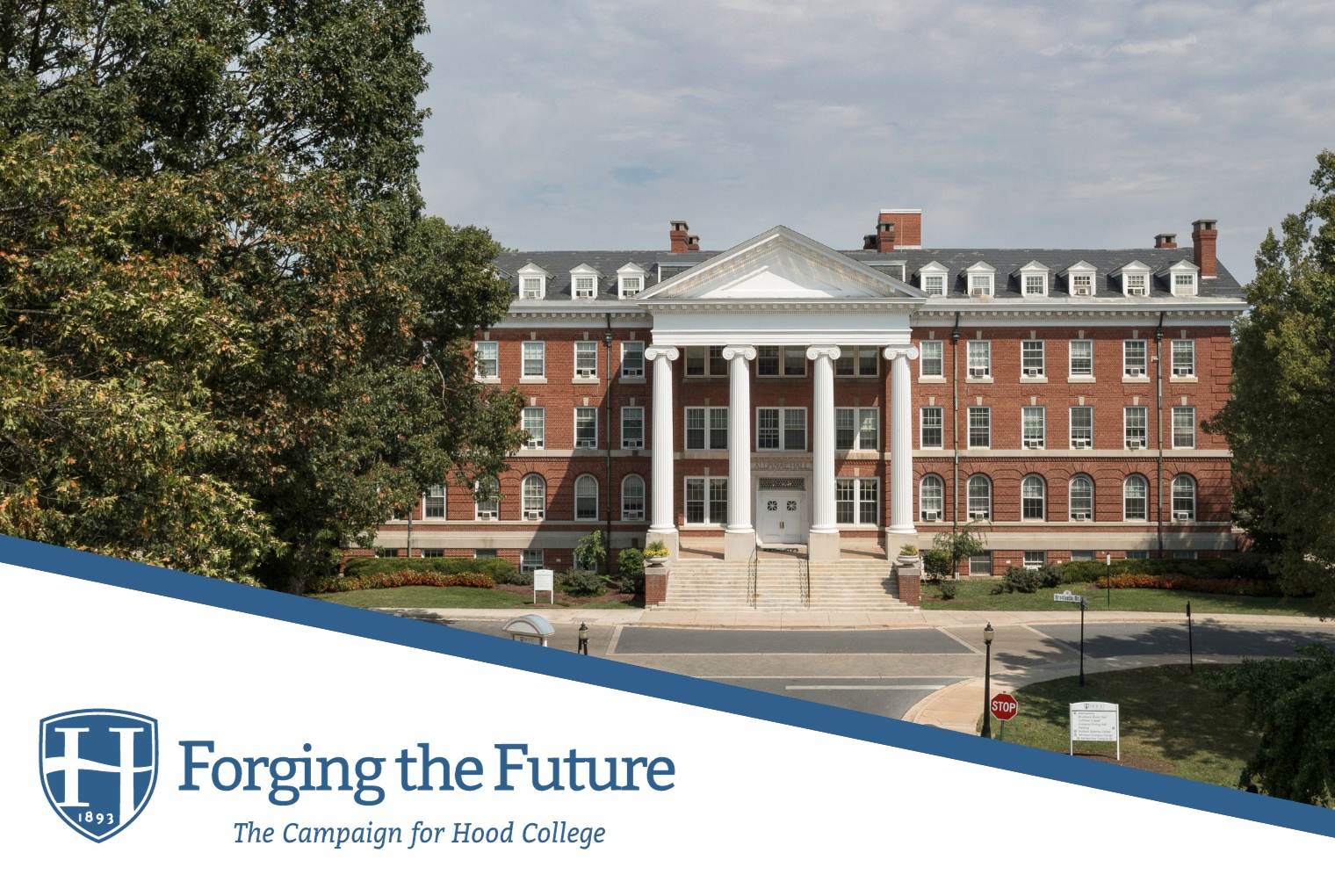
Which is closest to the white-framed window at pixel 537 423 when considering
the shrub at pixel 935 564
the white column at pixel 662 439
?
the white column at pixel 662 439

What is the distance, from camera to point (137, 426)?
10.6 metres

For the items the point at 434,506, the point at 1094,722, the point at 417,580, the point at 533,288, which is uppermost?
the point at 533,288

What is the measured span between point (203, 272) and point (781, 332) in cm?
2844

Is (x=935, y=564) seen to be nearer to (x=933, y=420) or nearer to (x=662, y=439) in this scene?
(x=933, y=420)

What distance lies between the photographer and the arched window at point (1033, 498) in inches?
1816

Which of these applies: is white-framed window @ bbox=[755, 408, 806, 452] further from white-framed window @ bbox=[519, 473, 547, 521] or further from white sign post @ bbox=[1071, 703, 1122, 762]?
white sign post @ bbox=[1071, 703, 1122, 762]

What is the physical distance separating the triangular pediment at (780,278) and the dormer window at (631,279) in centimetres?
653

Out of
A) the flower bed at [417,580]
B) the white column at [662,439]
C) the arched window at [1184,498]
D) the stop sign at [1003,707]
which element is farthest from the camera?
the arched window at [1184,498]

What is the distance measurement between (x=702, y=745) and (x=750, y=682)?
18.9 metres

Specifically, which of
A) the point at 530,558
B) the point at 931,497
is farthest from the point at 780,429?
the point at 530,558

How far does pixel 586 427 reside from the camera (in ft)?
155

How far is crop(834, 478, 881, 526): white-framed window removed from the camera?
45.4 metres

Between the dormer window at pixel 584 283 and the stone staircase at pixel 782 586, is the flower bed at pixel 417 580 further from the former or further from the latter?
the dormer window at pixel 584 283

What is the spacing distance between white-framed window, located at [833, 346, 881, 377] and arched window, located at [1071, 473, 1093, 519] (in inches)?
436
